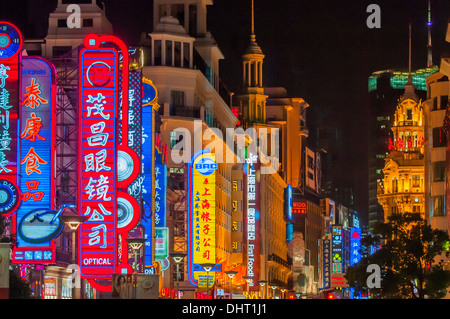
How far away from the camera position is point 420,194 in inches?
6934

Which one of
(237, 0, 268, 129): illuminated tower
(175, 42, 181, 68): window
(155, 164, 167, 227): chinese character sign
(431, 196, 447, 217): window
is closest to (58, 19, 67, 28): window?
(155, 164, 167, 227): chinese character sign

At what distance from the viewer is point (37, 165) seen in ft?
182

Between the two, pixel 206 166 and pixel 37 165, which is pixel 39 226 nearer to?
pixel 37 165

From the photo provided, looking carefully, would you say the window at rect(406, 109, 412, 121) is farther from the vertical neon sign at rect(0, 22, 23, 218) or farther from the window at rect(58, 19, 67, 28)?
the vertical neon sign at rect(0, 22, 23, 218)

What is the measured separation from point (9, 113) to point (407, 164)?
128773 mm

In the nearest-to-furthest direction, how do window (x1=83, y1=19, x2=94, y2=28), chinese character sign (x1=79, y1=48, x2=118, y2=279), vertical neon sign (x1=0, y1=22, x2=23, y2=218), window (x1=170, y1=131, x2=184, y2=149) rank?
1. vertical neon sign (x1=0, y1=22, x2=23, y2=218)
2. chinese character sign (x1=79, y1=48, x2=118, y2=279)
3. window (x1=83, y1=19, x2=94, y2=28)
4. window (x1=170, y1=131, x2=184, y2=149)

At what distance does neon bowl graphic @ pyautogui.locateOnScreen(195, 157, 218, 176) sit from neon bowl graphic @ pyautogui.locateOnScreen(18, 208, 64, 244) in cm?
2832

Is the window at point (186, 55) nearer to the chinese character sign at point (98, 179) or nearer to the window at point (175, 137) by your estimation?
the window at point (175, 137)

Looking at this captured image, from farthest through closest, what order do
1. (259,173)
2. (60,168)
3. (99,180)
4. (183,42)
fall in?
(259,173), (183,42), (60,168), (99,180)

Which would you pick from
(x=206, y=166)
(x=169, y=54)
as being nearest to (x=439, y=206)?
(x=206, y=166)

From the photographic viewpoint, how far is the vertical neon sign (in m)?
51.3
